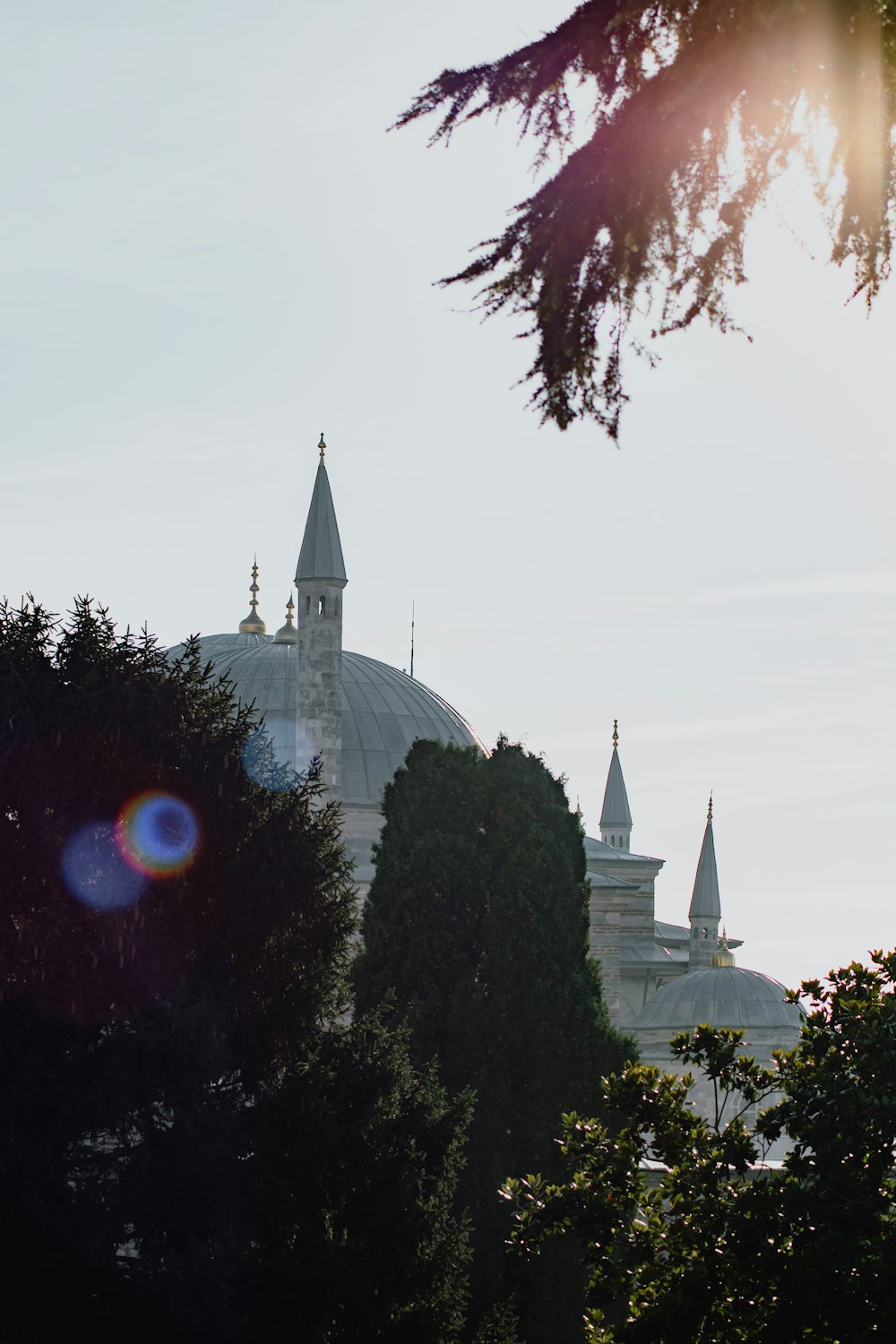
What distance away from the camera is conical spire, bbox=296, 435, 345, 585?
46.6m

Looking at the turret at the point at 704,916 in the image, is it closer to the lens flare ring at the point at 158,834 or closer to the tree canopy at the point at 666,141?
the lens flare ring at the point at 158,834

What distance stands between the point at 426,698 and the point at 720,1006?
13.3m

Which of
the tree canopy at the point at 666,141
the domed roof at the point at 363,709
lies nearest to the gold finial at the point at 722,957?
the domed roof at the point at 363,709

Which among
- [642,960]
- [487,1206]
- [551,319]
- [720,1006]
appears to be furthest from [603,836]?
[551,319]

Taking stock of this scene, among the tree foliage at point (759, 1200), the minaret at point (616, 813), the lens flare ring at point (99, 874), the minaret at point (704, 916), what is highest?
the minaret at point (616, 813)

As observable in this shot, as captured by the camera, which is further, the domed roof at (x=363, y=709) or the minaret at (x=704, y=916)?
the minaret at (x=704, y=916)

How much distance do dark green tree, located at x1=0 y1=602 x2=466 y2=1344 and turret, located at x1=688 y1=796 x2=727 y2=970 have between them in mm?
48587

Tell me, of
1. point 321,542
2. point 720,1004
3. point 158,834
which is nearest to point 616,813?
point 720,1004

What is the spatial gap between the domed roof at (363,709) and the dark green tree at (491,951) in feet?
73.3

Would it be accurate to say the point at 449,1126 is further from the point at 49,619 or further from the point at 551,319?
the point at 551,319

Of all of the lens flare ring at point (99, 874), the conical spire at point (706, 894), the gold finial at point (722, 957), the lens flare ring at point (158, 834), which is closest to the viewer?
the lens flare ring at point (99, 874)

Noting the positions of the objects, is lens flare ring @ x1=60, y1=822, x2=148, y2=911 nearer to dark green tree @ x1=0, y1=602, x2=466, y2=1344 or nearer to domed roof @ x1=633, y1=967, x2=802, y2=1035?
dark green tree @ x1=0, y1=602, x2=466, y2=1344

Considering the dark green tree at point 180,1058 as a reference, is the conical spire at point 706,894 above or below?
above

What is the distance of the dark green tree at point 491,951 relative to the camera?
25.7 m
